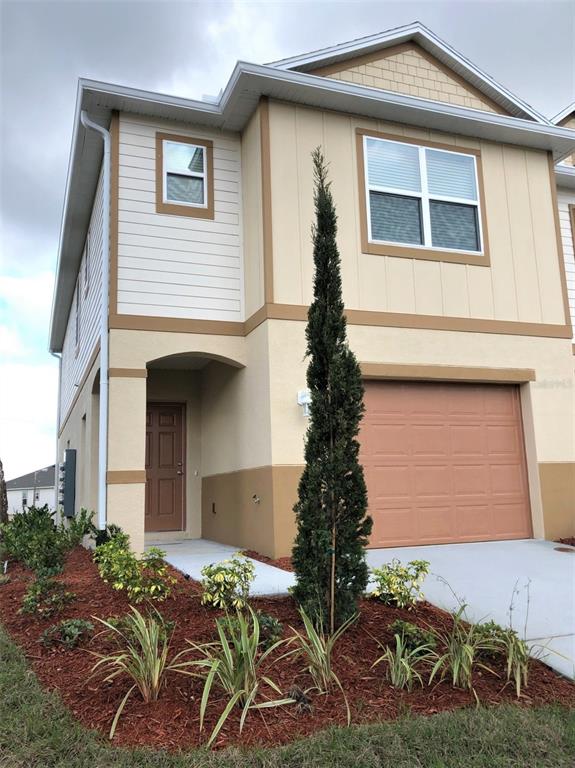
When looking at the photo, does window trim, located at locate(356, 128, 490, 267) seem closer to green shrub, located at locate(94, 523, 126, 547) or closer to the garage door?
the garage door

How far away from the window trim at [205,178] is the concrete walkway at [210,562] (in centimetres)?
480

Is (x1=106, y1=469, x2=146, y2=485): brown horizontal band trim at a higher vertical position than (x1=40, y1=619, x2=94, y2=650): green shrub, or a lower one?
higher

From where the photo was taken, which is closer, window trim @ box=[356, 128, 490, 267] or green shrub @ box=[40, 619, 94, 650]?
green shrub @ box=[40, 619, 94, 650]

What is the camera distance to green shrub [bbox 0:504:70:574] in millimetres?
6246

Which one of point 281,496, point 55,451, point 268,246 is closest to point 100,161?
point 268,246

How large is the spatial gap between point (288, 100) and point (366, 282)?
2.78 meters

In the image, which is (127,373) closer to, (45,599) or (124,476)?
(124,476)

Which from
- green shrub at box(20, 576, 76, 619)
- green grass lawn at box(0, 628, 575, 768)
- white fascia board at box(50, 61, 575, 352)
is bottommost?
green grass lawn at box(0, 628, 575, 768)

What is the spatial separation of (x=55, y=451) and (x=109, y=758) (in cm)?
1808

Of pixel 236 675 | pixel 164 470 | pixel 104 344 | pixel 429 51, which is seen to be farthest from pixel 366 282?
pixel 236 675

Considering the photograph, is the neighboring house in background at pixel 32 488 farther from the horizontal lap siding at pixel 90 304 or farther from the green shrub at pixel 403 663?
the green shrub at pixel 403 663

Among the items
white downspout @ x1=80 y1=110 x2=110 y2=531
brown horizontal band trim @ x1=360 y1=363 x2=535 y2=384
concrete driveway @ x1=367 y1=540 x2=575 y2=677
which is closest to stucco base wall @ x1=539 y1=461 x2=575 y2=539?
concrete driveway @ x1=367 y1=540 x2=575 y2=677

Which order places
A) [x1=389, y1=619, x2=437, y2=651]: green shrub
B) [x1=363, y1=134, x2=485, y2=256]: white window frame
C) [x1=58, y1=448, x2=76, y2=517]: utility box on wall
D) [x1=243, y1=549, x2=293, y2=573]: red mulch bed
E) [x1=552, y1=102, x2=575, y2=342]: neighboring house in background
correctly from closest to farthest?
[x1=389, y1=619, x2=437, y2=651]: green shrub, [x1=243, y1=549, x2=293, y2=573]: red mulch bed, [x1=363, y1=134, x2=485, y2=256]: white window frame, [x1=552, y1=102, x2=575, y2=342]: neighboring house in background, [x1=58, y1=448, x2=76, y2=517]: utility box on wall

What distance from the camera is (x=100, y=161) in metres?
10.1
